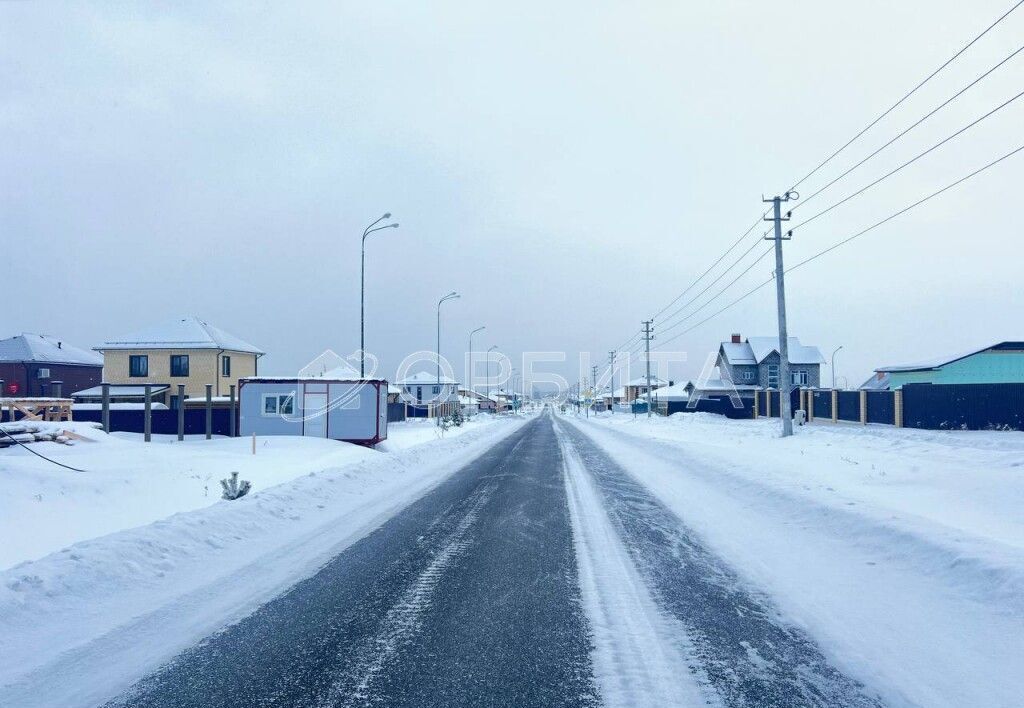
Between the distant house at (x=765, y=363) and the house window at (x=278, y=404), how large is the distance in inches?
2142

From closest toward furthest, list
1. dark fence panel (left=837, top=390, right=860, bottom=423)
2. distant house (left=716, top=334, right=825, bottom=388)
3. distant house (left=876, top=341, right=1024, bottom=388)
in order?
dark fence panel (left=837, top=390, right=860, bottom=423), distant house (left=876, top=341, right=1024, bottom=388), distant house (left=716, top=334, right=825, bottom=388)

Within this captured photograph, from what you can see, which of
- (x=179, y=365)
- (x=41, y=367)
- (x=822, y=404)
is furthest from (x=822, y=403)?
(x=41, y=367)

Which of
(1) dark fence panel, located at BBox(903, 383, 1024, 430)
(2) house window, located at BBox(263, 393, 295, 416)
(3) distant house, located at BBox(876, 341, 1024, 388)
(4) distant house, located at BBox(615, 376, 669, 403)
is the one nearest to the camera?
(1) dark fence panel, located at BBox(903, 383, 1024, 430)

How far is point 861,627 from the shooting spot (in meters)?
4.84

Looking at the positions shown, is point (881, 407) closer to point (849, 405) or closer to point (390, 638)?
point (849, 405)

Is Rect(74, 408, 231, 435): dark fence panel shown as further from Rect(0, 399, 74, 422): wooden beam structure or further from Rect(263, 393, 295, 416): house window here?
Rect(263, 393, 295, 416): house window

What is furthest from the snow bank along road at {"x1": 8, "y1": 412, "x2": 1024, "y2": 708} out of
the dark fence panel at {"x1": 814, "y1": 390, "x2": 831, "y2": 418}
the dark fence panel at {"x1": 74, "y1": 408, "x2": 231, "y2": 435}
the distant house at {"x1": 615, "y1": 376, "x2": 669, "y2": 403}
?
the distant house at {"x1": 615, "y1": 376, "x2": 669, "y2": 403}

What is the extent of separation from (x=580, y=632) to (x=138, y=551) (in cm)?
506

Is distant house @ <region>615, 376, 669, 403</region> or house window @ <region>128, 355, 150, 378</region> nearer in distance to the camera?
house window @ <region>128, 355, 150, 378</region>

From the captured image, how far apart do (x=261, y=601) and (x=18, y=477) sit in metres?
8.72

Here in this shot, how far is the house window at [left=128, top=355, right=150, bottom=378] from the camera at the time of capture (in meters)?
44.2

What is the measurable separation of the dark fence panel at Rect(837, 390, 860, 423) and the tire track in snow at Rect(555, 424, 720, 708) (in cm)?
2689

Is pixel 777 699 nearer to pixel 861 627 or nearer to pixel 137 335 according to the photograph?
pixel 861 627

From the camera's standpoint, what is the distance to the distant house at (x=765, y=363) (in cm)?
6762
